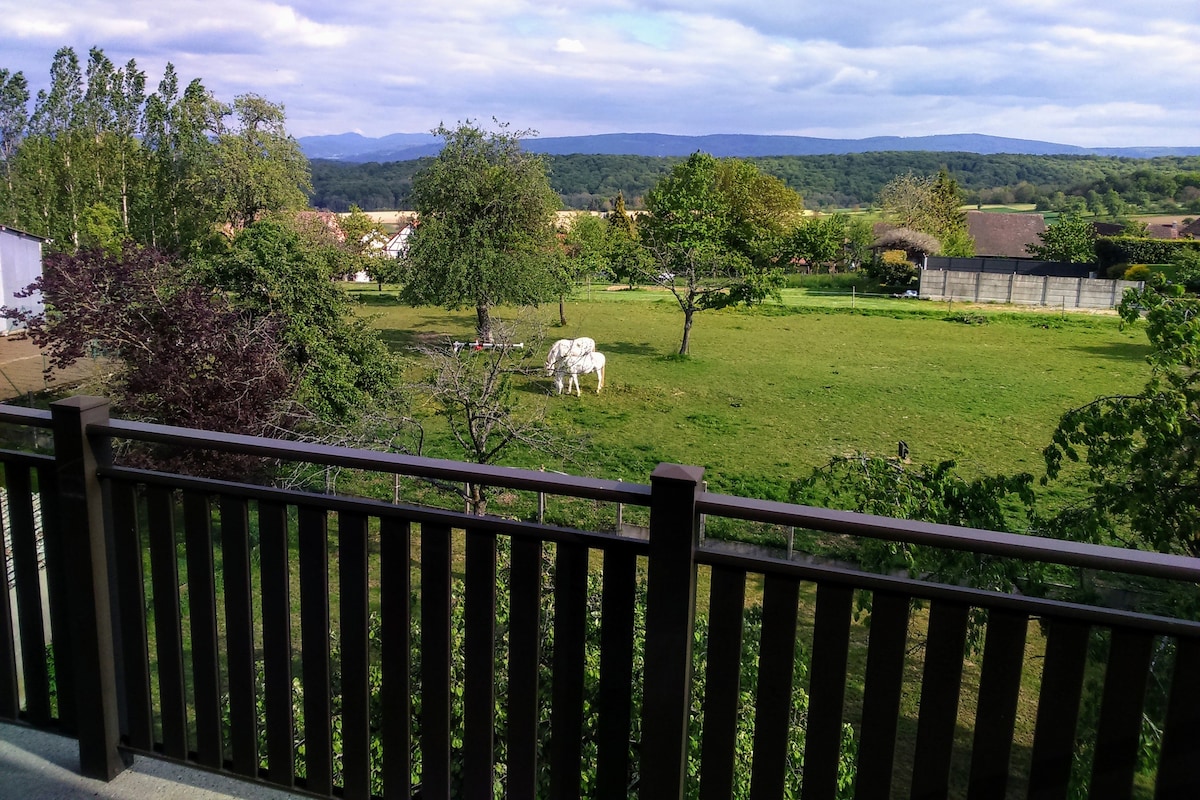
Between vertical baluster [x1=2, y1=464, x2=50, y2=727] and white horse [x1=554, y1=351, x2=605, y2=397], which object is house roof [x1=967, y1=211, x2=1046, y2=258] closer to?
white horse [x1=554, y1=351, x2=605, y2=397]

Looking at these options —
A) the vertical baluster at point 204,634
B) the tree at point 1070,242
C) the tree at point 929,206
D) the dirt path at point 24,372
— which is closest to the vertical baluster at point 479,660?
the vertical baluster at point 204,634

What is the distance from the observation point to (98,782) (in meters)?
2.01

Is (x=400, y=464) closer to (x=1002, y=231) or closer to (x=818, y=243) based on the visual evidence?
(x=818, y=243)

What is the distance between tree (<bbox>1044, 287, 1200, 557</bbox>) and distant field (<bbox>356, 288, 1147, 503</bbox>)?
645 centimetres

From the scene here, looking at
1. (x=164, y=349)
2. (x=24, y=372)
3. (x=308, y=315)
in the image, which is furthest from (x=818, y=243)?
(x=164, y=349)

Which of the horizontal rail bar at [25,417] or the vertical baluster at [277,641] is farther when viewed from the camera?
the horizontal rail bar at [25,417]

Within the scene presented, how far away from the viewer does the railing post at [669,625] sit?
57.9 inches

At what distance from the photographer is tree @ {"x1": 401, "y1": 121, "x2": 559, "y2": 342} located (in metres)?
20.2

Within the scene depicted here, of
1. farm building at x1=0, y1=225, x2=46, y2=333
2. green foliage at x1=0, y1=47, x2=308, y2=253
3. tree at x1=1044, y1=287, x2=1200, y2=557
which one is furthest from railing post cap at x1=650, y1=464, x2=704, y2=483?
green foliage at x1=0, y1=47, x2=308, y2=253

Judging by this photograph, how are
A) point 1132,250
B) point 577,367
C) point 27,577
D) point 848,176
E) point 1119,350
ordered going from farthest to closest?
point 848,176 → point 1132,250 → point 1119,350 → point 577,367 → point 27,577

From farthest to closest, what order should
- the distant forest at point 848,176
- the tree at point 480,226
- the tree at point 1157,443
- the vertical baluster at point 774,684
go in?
1. the distant forest at point 848,176
2. the tree at point 480,226
3. the tree at point 1157,443
4. the vertical baluster at point 774,684

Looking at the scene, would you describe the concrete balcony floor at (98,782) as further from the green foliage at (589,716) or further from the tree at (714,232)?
the tree at (714,232)

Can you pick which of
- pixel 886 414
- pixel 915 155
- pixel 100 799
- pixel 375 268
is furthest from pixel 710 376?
pixel 915 155

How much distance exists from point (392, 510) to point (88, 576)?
0.73 m
